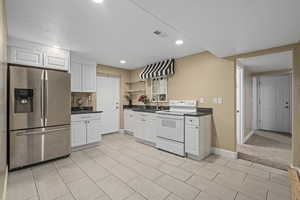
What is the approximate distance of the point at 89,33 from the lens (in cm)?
245

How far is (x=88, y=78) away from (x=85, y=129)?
1.46 metres

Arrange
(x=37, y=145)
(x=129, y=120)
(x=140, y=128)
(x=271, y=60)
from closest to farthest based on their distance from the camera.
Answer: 1. (x=37, y=145)
2. (x=271, y=60)
3. (x=140, y=128)
4. (x=129, y=120)

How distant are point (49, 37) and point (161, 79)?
2954 mm

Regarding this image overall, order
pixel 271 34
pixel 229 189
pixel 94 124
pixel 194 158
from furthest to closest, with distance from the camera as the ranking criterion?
pixel 94 124 < pixel 194 158 < pixel 271 34 < pixel 229 189

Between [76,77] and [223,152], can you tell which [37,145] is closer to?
[76,77]

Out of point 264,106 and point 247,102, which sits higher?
point 247,102

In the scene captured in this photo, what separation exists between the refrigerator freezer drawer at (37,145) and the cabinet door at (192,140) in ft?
8.63

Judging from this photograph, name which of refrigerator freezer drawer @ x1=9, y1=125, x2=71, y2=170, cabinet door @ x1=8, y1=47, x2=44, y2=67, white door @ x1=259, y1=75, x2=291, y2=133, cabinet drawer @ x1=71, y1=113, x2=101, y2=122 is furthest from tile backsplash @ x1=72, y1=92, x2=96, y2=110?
Result: white door @ x1=259, y1=75, x2=291, y2=133

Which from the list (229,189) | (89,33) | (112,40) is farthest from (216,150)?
(89,33)

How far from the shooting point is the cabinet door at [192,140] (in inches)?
110

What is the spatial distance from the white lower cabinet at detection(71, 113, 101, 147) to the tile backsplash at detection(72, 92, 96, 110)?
31.9 inches

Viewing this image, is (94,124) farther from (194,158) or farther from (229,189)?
(229,189)

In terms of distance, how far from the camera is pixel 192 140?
2.87m

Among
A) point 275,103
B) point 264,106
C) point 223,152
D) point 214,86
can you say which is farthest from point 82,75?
point 275,103
